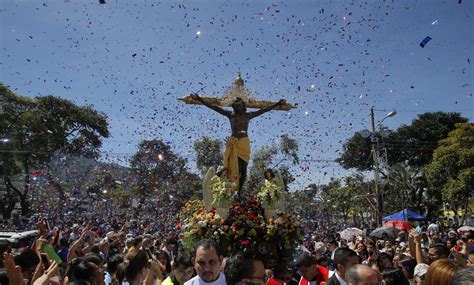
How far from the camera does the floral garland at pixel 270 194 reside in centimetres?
979

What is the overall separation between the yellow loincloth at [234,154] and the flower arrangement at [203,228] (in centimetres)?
221

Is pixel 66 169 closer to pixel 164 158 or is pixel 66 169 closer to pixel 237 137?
pixel 164 158

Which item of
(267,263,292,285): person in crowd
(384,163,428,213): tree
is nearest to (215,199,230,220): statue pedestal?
(267,263,292,285): person in crowd

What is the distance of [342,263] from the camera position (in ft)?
15.9

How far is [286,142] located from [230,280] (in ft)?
102

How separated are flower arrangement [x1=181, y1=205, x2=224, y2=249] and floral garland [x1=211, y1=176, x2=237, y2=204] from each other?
21.3 inches

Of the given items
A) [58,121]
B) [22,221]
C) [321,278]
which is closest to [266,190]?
[321,278]

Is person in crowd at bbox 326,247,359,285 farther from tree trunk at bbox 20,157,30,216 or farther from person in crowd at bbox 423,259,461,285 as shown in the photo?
tree trunk at bbox 20,157,30,216

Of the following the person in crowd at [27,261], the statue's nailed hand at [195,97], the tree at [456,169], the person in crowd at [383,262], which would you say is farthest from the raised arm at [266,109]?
the tree at [456,169]

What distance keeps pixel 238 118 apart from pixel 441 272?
8.61 meters

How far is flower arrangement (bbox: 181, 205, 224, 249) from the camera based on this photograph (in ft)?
28.1

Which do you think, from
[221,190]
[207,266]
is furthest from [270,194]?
[207,266]

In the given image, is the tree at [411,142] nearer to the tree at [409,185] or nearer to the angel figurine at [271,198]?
the tree at [409,185]

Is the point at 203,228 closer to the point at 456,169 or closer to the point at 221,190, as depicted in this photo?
the point at 221,190
